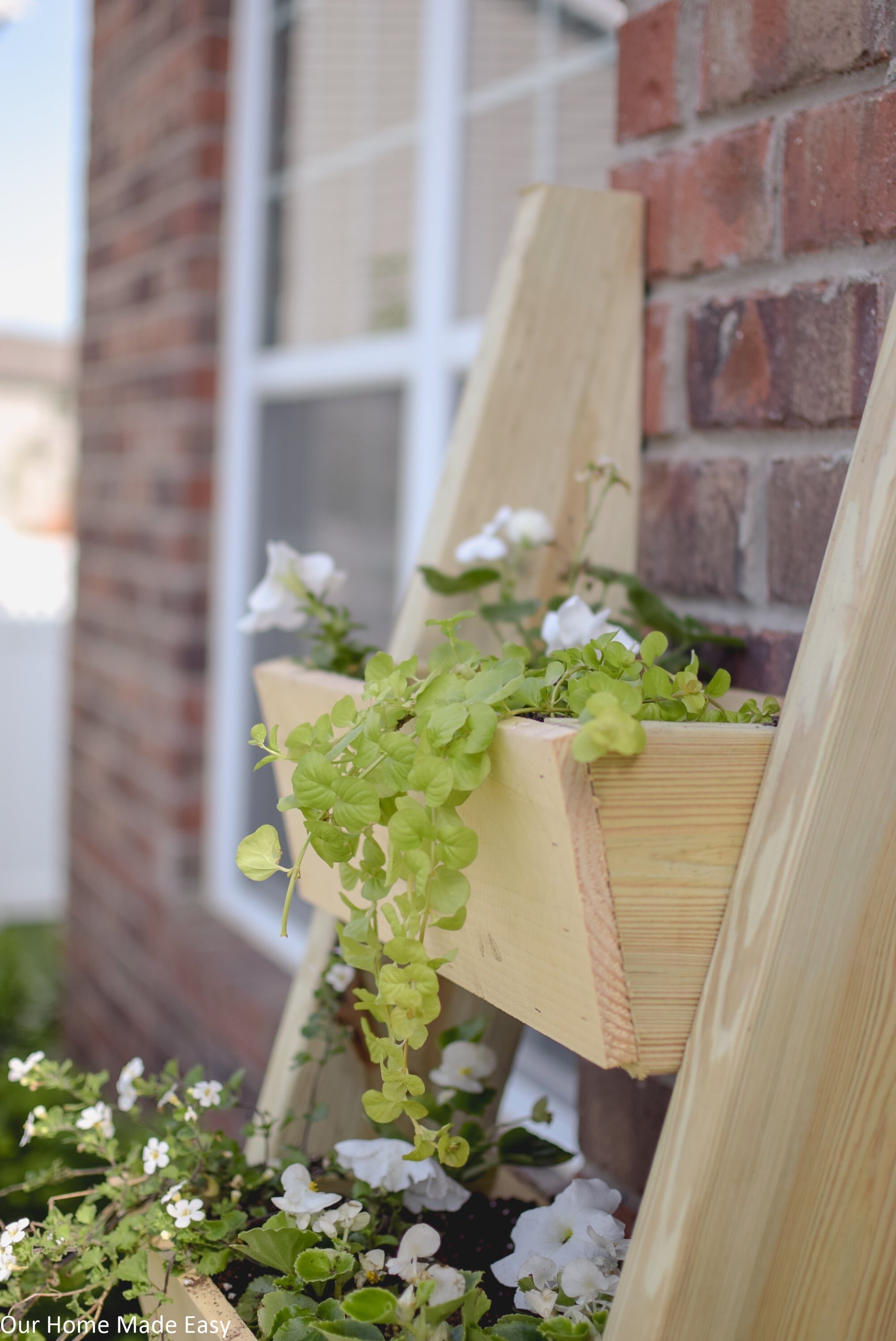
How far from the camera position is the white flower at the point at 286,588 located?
103 cm

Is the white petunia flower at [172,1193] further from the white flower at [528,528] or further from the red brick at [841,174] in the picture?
the red brick at [841,174]

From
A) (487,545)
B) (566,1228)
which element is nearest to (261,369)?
(487,545)

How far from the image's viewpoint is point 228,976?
6.97ft

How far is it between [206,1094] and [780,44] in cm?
90

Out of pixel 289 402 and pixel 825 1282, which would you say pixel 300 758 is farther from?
pixel 289 402

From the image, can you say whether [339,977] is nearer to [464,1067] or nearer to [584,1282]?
[464,1067]

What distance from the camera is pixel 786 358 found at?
914 mm

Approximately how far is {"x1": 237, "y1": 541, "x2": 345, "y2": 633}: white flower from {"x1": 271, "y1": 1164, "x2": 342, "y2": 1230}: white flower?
1.40 ft

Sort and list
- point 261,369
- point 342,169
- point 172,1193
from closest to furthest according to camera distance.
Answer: point 172,1193, point 342,169, point 261,369

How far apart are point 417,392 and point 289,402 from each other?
45 centimetres

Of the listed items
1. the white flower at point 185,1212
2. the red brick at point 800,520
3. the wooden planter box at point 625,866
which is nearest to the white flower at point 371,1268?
the white flower at point 185,1212

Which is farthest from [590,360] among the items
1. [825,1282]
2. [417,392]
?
[417,392]

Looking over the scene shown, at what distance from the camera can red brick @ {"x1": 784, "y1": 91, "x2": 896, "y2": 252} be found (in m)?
0.82

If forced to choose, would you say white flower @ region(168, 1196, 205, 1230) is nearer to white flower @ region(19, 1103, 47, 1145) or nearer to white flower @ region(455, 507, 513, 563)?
white flower @ region(19, 1103, 47, 1145)
